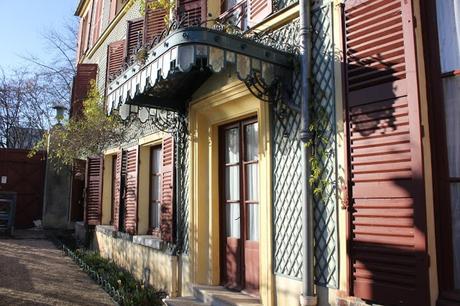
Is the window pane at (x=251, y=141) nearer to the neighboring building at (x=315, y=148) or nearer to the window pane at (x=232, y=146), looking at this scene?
the neighboring building at (x=315, y=148)

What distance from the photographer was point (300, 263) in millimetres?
4027

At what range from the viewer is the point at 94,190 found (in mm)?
10117

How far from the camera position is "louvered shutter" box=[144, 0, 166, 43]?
7.68 metres

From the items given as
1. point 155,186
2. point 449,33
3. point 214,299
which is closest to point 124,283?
point 155,186

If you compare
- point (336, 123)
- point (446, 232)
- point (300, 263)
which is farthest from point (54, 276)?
point (446, 232)

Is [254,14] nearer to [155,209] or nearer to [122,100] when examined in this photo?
[122,100]

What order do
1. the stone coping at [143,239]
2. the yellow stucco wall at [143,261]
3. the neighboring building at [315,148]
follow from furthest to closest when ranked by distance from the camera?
the stone coping at [143,239] < the yellow stucco wall at [143,261] < the neighboring building at [315,148]

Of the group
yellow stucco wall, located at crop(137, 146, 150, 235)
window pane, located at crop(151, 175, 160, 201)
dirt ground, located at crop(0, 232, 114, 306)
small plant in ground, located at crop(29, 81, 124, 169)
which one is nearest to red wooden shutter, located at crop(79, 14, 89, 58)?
small plant in ground, located at crop(29, 81, 124, 169)

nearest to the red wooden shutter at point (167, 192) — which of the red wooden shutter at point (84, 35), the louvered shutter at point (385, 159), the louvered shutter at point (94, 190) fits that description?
the louvered shutter at point (385, 159)

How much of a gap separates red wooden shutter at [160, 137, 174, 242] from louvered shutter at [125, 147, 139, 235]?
1227 mm

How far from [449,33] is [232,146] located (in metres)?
2.95

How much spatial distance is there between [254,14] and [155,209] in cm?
400

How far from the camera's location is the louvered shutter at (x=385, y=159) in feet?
10.2

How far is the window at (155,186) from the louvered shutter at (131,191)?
282 millimetres
